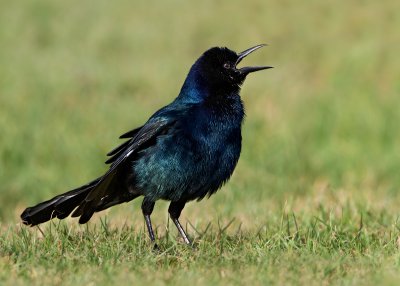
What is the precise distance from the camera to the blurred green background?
9453 mm

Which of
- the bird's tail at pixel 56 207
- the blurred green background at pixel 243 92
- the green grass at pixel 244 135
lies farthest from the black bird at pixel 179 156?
the blurred green background at pixel 243 92

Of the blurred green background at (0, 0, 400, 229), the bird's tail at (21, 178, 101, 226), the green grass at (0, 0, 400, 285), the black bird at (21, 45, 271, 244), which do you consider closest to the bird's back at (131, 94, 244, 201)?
the black bird at (21, 45, 271, 244)

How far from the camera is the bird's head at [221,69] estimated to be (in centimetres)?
607

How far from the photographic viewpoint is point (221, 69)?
6148mm

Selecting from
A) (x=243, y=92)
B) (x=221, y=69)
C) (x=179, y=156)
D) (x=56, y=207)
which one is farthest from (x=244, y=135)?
(x=179, y=156)

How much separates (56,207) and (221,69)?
148cm

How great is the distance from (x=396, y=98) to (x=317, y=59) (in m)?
2.28

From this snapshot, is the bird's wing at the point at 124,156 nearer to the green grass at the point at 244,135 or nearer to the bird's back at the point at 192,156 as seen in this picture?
the bird's back at the point at 192,156

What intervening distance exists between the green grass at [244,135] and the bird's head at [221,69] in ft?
3.19

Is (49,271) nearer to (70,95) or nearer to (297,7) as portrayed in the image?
(70,95)

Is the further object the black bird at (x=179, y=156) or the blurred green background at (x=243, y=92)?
the blurred green background at (x=243, y=92)

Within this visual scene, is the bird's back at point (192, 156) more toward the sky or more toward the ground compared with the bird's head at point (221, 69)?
more toward the ground

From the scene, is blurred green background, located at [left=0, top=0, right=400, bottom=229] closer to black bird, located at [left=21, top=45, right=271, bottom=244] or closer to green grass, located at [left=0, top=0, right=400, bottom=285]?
green grass, located at [left=0, top=0, right=400, bottom=285]

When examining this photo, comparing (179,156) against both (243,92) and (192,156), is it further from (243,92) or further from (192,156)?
(243,92)
